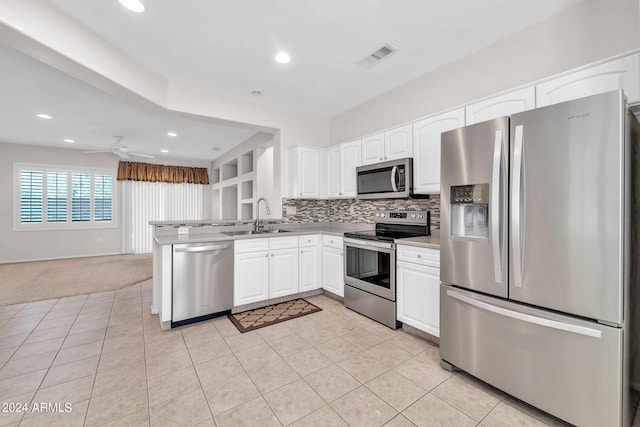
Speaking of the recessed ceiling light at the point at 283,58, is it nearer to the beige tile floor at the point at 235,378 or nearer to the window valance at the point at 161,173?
the beige tile floor at the point at 235,378

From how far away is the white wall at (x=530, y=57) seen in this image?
194cm

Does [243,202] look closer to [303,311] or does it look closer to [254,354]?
[303,311]

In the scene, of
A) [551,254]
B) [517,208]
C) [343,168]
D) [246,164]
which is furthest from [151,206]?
[551,254]

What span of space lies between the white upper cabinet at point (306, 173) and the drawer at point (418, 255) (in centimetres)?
179

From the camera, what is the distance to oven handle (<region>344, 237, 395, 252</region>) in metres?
2.73

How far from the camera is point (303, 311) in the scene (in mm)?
3229

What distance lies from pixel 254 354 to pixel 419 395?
1.28m

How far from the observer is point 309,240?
3.66m

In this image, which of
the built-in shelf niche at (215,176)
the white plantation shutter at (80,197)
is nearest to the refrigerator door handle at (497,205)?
the built-in shelf niche at (215,176)

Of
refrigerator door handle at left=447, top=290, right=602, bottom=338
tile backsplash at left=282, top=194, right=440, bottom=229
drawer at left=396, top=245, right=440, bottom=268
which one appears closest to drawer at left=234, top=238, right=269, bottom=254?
tile backsplash at left=282, top=194, right=440, bottom=229

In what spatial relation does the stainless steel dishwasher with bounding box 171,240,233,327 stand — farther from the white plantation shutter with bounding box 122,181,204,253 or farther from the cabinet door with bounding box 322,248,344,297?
the white plantation shutter with bounding box 122,181,204,253

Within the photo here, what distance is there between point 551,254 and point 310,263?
259 cm

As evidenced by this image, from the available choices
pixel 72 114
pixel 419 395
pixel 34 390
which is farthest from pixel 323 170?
pixel 72 114

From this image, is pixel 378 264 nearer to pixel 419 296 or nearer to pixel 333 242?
pixel 419 296
